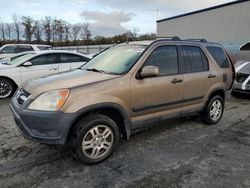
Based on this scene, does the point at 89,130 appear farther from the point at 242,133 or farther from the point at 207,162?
the point at 242,133

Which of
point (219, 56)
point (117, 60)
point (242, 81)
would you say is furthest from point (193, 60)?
point (242, 81)

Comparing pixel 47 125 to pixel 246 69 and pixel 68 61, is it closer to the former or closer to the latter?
pixel 68 61

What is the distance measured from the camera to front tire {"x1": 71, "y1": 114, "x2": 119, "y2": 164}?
3.41 meters

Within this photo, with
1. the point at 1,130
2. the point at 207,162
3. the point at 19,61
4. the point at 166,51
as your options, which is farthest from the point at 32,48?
the point at 207,162

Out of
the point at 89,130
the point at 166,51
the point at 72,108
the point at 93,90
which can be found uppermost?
the point at 166,51

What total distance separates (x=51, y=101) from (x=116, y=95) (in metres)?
0.92

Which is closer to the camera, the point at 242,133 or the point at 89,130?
the point at 89,130

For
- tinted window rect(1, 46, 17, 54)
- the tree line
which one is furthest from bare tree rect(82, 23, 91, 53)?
tinted window rect(1, 46, 17, 54)

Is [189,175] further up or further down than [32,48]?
further down

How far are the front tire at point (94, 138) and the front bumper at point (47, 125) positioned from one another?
0.62ft

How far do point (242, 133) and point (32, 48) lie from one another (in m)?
14.0

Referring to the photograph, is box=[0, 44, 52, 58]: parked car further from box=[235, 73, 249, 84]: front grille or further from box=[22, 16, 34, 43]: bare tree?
box=[22, 16, 34, 43]: bare tree

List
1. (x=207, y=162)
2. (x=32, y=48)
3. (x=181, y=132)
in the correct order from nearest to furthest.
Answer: (x=207, y=162) < (x=181, y=132) < (x=32, y=48)

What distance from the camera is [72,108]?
10.7 ft
